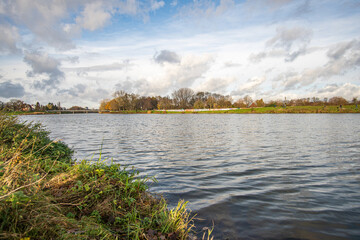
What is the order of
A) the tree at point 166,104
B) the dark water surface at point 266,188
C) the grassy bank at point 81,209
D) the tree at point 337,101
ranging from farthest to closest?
the tree at point 166,104 < the tree at point 337,101 < the dark water surface at point 266,188 < the grassy bank at point 81,209

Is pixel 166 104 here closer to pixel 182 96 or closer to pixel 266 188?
pixel 182 96

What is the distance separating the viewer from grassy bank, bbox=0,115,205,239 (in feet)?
10.4

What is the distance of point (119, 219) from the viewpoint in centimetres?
450

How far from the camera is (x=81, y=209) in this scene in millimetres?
4625

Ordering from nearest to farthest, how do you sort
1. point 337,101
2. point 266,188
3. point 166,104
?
point 266,188, point 337,101, point 166,104

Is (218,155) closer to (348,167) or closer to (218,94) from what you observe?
(348,167)

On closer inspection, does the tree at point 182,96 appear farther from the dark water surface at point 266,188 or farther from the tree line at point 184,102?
the dark water surface at point 266,188

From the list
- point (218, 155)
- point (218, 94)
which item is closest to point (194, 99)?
point (218, 94)

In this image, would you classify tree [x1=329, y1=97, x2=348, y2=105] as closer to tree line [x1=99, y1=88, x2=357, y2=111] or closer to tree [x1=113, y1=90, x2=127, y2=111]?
tree line [x1=99, y1=88, x2=357, y2=111]

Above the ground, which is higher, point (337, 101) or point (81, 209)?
point (337, 101)

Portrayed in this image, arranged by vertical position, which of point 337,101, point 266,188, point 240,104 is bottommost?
point 266,188

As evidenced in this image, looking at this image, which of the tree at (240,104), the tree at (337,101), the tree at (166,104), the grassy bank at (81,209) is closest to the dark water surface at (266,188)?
the grassy bank at (81,209)

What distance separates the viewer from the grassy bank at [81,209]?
3182 mm

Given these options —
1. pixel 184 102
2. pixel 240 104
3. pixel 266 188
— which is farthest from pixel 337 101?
pixel 266 188
